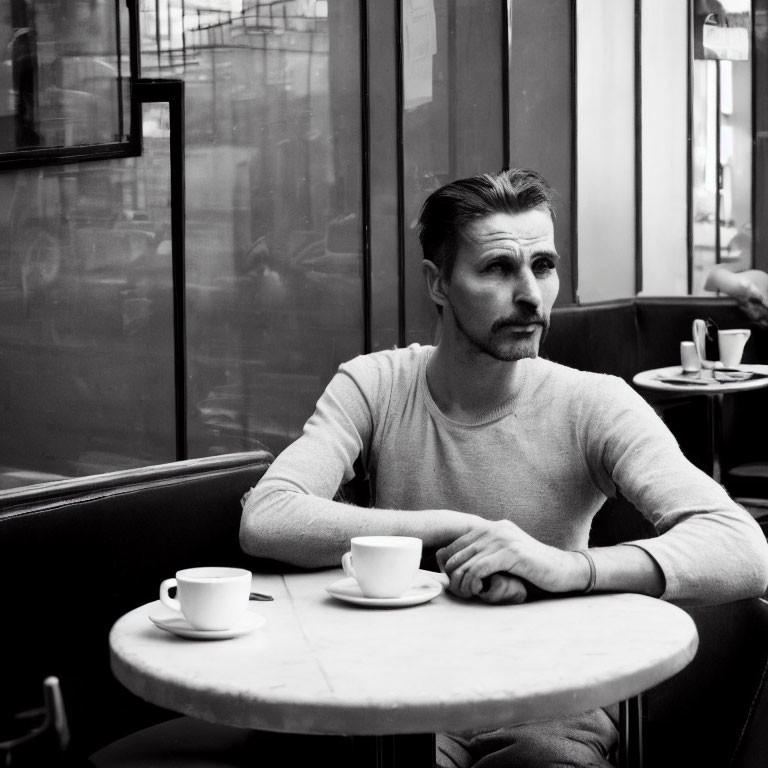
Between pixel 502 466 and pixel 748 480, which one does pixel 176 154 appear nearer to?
pixel 502 466

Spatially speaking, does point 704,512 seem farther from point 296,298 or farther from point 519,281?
point 296,298

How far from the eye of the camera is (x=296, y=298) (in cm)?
471

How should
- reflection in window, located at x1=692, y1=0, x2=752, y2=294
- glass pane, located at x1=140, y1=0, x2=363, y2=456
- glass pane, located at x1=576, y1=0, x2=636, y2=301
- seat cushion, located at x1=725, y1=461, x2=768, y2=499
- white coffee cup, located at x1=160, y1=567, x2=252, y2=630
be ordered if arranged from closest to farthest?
white coffee cup, located at x1=160, y1=567, x2=252, y2=630 → glass pane, located at x1=140, y1=0, x2=363, y2=456 → seat cushion, located at x1=725, y1=461, x2=768, y2=499 → glass pane, located at x1=576, y1=0, x2=636, y2=301 → reflection in window, located at x1=692, y1=0, x2=752, y2=294

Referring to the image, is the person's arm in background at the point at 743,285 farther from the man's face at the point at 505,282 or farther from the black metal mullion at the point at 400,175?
the man's face at the point at 505,282

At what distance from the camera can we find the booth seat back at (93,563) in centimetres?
188

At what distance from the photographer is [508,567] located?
1.72m

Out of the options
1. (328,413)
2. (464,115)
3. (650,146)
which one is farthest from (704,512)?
(650,146)

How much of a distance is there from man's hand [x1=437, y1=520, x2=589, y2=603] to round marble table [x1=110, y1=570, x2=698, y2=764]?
0.02 meters

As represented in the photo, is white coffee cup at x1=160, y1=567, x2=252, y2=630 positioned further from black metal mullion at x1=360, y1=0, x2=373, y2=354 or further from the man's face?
black metal mullion at x1=360, y1=0, x2=373, y2=354

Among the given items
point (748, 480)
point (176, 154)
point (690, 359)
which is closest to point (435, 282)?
point (176, 154)

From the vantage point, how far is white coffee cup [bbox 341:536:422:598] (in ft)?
5.57

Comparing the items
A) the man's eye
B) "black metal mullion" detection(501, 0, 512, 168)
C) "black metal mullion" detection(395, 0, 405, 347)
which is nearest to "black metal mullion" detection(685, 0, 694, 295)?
"black metal mullion" detection(501, 0, 512, 168)

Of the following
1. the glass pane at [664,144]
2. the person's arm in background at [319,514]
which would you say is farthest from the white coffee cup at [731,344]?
the person's arm in background at [319,514]

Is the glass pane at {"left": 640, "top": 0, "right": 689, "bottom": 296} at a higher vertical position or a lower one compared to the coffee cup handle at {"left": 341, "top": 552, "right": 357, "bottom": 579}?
higher
